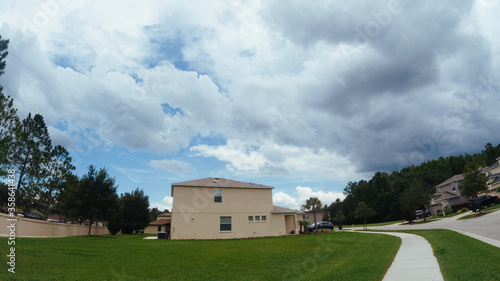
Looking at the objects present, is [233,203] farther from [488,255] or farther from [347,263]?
[488,255]

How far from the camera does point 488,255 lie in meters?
8.79

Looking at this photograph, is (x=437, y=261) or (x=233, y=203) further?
(x=233, y=203)

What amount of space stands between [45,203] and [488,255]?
52.8 m

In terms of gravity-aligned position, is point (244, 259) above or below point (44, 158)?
below

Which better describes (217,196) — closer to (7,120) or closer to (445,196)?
(7,120)

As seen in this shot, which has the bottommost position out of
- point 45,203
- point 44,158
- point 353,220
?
point 353,220

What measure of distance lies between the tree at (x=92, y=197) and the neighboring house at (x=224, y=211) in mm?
6788

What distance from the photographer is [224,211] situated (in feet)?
103

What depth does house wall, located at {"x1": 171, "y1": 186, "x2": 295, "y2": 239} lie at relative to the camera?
2989cm

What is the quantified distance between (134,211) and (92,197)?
53.7 feet

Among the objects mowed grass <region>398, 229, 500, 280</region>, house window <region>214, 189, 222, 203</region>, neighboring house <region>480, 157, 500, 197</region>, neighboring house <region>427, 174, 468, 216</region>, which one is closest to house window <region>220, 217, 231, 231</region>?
house window <region>214, 189, 222, 203</region>

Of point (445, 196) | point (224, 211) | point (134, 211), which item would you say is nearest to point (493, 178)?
point (445, 196)

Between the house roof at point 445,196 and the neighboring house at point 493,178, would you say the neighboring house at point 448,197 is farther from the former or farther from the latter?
the neighboring house at point 493,178

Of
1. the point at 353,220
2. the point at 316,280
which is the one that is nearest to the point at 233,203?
the point at 316,280
